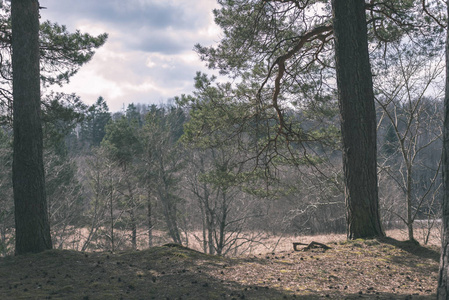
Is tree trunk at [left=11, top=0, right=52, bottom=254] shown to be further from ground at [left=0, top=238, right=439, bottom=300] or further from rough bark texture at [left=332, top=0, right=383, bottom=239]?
rough bark texture at [left=332, top=0, right=383, bottom=239]

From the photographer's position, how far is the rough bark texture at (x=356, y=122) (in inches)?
220

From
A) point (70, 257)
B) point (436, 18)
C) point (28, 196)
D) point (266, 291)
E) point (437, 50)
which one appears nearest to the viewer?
point (266, 291)

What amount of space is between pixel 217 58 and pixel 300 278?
561cm

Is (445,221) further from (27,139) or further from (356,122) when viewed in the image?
(27,139)

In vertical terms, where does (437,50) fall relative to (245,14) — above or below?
below

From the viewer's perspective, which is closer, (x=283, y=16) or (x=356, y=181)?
(x=356, y=181)

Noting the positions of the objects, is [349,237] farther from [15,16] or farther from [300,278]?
[15,16]

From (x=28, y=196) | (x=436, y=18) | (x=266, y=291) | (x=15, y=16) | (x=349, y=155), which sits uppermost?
(x=436, y=18)

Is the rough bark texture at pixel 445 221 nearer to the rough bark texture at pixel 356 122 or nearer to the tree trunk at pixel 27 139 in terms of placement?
the rough bark texture at pixel 356 122

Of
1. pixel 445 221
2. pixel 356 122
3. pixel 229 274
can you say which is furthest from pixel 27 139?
pixel 445 221

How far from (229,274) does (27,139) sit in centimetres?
364

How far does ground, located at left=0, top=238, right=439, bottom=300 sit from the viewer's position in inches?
148

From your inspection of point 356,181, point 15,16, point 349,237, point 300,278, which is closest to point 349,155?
point 356,181

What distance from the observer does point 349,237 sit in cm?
577
